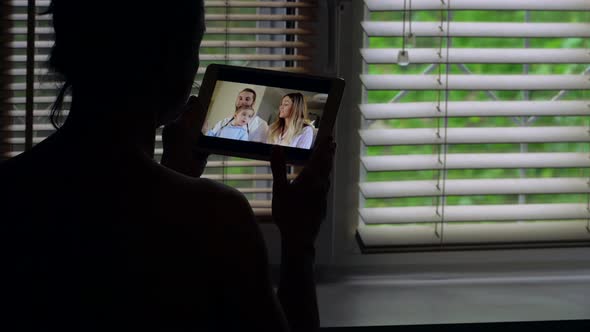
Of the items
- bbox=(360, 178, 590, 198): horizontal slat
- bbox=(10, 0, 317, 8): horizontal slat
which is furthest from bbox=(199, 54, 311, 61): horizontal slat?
bbox=(360, 178, 590, 198): horizontal slat

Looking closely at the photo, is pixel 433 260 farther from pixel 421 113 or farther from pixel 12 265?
pixel 12 265

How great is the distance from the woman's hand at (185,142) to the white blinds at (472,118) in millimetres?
512

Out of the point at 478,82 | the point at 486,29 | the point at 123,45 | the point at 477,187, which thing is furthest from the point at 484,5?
the point at 123,45

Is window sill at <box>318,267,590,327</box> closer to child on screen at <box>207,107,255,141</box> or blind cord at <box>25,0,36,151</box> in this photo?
child on screen at <box>207,107,255,141</box>

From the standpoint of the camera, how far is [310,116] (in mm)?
1291

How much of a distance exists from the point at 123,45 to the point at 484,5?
1.13 metres

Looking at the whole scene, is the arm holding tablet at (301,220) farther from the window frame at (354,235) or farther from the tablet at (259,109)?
the window frame at (354,235)

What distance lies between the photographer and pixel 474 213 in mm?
1769

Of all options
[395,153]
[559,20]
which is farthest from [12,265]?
[559,20]

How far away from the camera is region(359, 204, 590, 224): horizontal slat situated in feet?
5.73

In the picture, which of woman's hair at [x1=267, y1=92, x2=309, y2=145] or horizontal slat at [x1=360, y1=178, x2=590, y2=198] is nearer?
woman's hair at [x1=267, y1=92, x2=309, y2=145]

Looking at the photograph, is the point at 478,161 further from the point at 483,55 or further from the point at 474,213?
the point at 483,55

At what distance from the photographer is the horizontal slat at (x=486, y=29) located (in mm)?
1707

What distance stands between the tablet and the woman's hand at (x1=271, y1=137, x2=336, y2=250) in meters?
0.13
